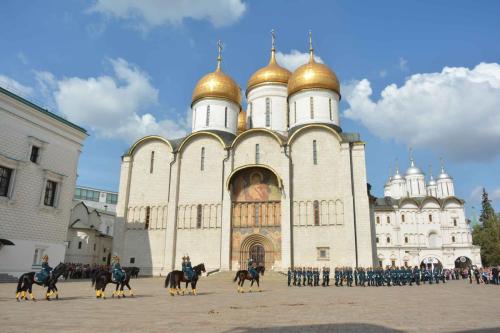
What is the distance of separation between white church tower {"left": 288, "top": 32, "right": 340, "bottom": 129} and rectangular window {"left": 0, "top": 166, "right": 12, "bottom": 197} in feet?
65.0

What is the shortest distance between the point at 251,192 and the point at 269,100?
36.4 feet

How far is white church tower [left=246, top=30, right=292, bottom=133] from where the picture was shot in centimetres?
3353

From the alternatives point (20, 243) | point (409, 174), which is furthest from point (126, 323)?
point (409, 174)

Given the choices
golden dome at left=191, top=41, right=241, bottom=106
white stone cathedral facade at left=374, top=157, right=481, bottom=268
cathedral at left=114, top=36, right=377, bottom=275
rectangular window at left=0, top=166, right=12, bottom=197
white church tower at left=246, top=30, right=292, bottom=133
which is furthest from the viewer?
white stone cathedral facade at left=374, top=157, right=481, bottom=268

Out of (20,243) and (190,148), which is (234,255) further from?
(20,243)

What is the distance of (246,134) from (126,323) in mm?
21929

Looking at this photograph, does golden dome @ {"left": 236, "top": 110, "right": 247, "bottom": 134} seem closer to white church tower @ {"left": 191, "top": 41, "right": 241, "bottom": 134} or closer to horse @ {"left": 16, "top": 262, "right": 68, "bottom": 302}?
white church tower @ {"left": 191, "top": 41, "right": 241, "bottom": 134}

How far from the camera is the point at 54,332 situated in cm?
540

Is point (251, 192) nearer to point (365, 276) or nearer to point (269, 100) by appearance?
point (365, 276)

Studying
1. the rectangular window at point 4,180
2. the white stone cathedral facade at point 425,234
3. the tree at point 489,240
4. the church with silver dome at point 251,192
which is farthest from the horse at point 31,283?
the tree at point 489,240

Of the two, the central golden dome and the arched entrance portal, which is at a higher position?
the central golden dome

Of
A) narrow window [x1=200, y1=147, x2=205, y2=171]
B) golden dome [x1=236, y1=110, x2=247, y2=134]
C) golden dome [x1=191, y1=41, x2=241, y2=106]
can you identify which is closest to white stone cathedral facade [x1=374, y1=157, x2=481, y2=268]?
golden dome [x1=236, y1=110, x2=247, y2=134]

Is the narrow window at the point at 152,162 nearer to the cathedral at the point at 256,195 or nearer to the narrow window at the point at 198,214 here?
the cathedral at the point at 256,195

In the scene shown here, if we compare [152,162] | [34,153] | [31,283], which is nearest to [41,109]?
[34,153]
